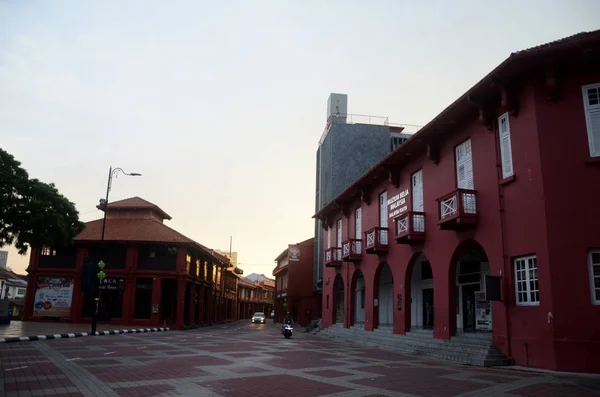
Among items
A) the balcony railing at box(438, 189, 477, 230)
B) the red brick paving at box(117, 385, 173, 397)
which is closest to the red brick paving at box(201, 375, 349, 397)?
the red brick paving at box(117, 385, 173, 397)

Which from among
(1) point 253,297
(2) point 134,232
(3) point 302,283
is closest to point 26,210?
(2) point 134,232

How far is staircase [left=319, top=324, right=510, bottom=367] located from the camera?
47.0ft

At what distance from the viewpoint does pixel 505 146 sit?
15406 mm

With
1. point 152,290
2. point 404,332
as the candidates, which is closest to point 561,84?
point 404,332

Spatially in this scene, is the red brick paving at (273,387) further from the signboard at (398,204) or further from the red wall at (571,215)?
the signboard at (398,204)

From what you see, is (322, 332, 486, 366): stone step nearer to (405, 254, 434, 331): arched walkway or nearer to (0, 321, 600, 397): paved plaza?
(0, 321, 600, 397): paved plaza

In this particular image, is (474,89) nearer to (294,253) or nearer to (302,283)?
(294,253)

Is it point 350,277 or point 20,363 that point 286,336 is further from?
A: point 20,363

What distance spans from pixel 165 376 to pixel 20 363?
451 centimetres

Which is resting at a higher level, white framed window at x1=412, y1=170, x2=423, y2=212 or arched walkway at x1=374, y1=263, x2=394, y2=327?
white framed window at x1=412, y1=170, x2=423, y2=212

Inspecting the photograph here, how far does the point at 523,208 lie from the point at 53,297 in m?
35.0

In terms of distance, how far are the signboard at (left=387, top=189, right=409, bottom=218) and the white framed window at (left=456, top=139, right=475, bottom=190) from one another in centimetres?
445

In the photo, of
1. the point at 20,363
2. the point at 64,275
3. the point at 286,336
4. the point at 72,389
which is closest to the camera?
the point at 72,389

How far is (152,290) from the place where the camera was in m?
37.2
